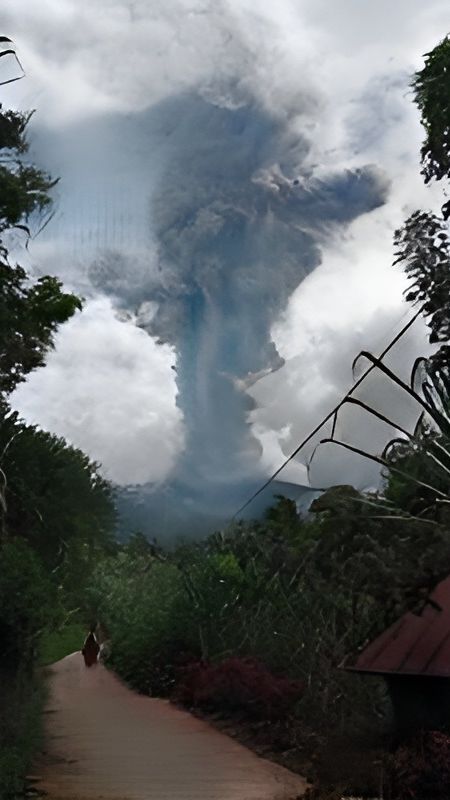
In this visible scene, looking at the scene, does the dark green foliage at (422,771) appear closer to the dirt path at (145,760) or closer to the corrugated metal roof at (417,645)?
the corrugated metal roof at (417,645)

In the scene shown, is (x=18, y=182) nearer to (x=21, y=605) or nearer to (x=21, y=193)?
(x=21, y=193)

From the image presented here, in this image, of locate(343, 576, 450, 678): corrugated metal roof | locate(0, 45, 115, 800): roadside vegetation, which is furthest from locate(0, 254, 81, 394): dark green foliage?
locate(343, 576, 450, 678): corrugated metal roof

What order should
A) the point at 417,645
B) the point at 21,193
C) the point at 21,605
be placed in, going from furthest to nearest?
the point at 21,193 → the point at 21,605 → the point at 417,645

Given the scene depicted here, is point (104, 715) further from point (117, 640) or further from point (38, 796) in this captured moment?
point (38, 796)

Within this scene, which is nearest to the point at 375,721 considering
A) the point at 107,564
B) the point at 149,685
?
the point at 149,685

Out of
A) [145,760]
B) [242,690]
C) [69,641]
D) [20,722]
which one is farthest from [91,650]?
[20,722]

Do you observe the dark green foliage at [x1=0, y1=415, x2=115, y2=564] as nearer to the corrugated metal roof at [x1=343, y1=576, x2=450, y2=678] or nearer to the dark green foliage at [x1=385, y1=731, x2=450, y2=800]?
the corrugated metal roof at [x1=343, y1=576, x2=450, y2=678]
